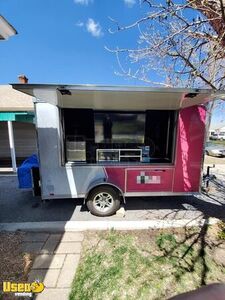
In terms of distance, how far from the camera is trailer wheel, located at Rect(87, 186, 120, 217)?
431 cm

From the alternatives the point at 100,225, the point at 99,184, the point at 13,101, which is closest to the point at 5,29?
the point at 99,184

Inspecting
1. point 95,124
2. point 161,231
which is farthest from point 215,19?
point 161,231

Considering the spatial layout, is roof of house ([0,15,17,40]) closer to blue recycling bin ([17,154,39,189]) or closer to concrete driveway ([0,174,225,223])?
blue recycling bin ([17,154,39,189])

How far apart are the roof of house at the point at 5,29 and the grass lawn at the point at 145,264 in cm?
369

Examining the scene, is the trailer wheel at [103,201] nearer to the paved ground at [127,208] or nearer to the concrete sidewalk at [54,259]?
the paved ground at [127,208]

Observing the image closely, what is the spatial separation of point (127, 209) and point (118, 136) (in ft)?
5.91

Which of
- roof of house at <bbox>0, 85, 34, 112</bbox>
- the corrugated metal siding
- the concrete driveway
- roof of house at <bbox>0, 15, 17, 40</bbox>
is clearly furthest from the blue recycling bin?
the corrugated metal siding

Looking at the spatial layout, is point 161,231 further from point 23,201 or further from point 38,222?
point 23,201

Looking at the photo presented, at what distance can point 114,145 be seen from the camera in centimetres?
505

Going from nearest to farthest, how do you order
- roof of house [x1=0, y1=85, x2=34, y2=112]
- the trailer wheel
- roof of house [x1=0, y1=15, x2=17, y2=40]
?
roof of house [x1=0, y1=15, x2=17, y2=40]
the trailer wheel
roof of house [x1=0, y1=85, x2=34, y2=112]

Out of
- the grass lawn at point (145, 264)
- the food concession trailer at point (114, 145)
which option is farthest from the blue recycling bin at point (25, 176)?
the grass lawn at point (145, 264)

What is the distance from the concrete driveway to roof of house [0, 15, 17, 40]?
11.5ft

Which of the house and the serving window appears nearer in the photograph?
the serving window

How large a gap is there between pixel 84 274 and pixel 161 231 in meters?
1.68
